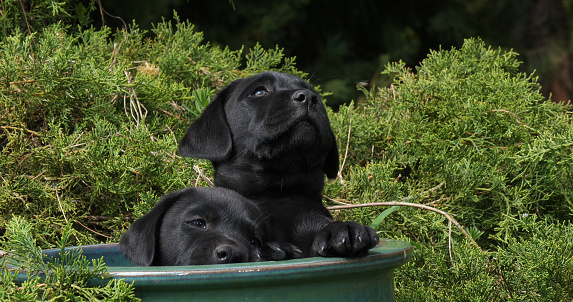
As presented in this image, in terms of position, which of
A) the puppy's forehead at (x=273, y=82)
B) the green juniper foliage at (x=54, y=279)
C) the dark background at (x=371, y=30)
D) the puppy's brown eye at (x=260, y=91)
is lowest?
the green juniper foliage at (x=54, y=279)

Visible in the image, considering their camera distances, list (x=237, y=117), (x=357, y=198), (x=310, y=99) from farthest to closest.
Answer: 1. (x=357, y=198)
2. (x=237, y=117)
3. (x=310, y=99)

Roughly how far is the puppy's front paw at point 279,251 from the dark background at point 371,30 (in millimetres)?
5145

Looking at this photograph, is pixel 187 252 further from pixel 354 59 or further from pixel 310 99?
pixel 354 59

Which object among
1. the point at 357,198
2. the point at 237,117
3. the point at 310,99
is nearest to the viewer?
the point at 310,99

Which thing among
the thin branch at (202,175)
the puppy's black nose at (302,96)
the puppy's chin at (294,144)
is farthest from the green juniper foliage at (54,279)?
the thin branch at (202,175)

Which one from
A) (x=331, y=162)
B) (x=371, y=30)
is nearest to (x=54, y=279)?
(x=331, y=162)

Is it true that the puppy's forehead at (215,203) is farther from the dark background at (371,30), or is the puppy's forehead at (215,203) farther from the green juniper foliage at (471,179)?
the dark background at (371,30)

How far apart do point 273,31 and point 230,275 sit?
6.42 metres

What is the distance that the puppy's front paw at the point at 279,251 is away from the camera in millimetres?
2320

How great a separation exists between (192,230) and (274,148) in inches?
23.7

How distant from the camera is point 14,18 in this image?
435cm

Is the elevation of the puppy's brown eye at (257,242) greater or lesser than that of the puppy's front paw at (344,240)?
lesser

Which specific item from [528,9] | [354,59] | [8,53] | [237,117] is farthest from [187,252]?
[528,9]

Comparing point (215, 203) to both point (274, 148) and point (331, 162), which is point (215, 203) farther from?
point (331, 162)
